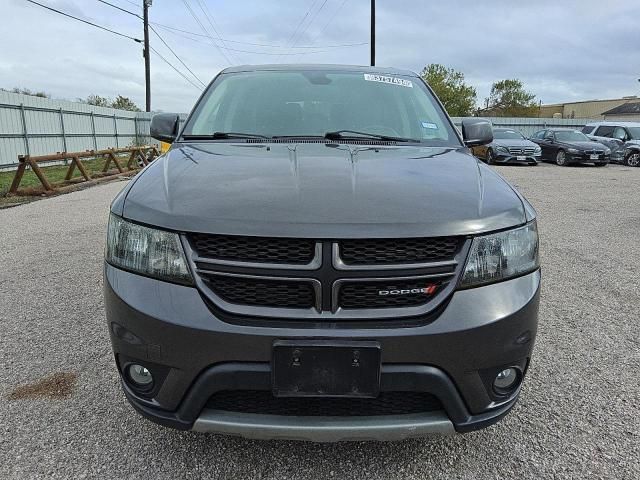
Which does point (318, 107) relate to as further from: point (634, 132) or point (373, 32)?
point (373, 32)

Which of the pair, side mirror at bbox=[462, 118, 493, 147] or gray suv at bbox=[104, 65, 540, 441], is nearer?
gray suv at bbox=[104, 65, 540, 441]

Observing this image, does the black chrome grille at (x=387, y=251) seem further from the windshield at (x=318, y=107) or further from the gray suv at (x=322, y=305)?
the windshield at (x=318, y=107)

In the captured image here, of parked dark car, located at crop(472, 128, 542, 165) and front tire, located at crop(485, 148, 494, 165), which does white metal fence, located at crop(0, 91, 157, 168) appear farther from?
front tire, located at crop(485, 148, 494, 165)

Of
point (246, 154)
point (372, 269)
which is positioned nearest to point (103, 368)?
point (246, 154)

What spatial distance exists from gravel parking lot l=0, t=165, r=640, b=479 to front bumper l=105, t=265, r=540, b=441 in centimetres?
42

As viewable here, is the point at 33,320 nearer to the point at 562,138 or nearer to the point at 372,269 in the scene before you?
the point at 372,269

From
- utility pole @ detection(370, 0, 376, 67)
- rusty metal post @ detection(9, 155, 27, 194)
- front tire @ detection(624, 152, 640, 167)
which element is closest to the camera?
rusty metal post @ detection(9, 155, 27, 194)

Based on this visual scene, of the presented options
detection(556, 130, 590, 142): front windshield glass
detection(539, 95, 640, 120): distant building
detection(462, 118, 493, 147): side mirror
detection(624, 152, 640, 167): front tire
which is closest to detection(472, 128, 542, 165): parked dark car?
detection(556, 130, 590, 142): front windshield glass

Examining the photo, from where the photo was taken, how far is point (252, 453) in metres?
2.10

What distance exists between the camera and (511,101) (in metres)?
63.8

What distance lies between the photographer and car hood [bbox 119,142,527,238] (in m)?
1.67

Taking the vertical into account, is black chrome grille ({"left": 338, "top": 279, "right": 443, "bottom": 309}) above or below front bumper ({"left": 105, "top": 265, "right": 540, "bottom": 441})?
above

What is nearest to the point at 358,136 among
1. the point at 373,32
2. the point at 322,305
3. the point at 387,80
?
the point at 387,80

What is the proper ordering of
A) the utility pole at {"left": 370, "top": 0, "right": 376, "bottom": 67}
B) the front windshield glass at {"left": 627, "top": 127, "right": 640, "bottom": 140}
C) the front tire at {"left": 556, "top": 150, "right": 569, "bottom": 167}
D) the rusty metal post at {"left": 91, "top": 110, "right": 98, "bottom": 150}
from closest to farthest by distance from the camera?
the front tire at {"left": 556, "top": 150, "right": 569, "bottom": 167}, the front windshield glass at {"left": 627, "top": 127, "right": 640, "bottom": 140}, the rusty metal post at {"left": 91, "top": 110, "right": 98, "bottom": 150}, the utility pole at {"left": 370, "top": 0, "right": 376, "bottom": 67}
